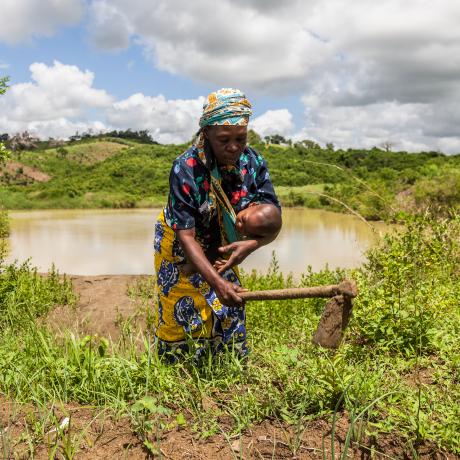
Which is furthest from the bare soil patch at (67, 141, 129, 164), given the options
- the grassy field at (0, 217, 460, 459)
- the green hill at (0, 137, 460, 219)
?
the grassy field at (0, 217, 460, 459)

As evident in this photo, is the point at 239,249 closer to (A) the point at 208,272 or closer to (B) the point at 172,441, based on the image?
(A) the point at 208,272

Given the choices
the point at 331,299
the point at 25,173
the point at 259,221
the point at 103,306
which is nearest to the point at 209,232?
the point at 259,221

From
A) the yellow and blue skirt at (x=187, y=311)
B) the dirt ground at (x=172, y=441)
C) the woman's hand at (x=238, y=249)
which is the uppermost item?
the woman's hand at (x=238, y=249)

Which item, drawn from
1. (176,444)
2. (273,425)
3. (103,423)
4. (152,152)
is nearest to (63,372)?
(103,423)

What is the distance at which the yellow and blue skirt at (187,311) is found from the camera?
2.34m

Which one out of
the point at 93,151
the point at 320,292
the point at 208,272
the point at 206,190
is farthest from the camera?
the point at 93,151

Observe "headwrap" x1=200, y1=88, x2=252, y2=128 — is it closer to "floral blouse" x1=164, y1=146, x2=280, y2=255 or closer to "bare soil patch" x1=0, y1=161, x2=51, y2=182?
"floral blouse" x1=164, y1=146, x2=280, y2=255

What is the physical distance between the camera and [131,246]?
12820mm

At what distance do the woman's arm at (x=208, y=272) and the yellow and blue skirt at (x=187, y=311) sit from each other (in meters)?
0.22

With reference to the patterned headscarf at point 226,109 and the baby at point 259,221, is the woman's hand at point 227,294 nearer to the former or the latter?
the baby at point 259,221

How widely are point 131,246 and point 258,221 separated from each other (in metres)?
11.1

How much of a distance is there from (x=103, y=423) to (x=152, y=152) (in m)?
41.2

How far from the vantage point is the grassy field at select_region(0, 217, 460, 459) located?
6.03 ft

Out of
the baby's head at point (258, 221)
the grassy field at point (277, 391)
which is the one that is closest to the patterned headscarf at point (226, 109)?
the baby's head at point (258, 221)
